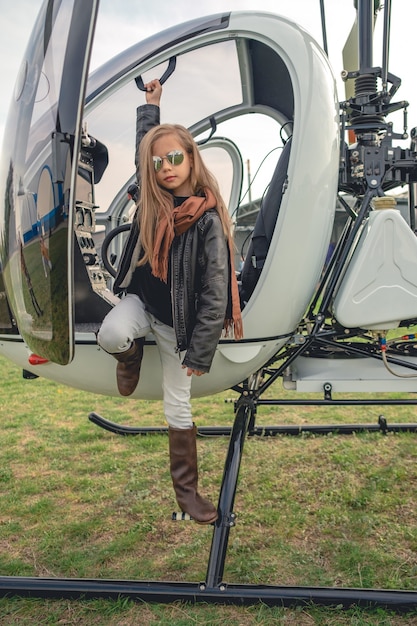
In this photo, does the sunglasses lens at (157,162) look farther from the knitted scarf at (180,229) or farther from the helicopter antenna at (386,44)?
the helicopter antenna at (386,44)

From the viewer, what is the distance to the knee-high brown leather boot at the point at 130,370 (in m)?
2.04

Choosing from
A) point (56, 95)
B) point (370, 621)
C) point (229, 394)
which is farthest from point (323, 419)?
Answer: point (56, 95)

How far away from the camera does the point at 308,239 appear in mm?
2184

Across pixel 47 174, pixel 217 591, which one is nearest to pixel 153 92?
pixel 47 174

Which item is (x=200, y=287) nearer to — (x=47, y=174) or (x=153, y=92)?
(x=47, y=174)

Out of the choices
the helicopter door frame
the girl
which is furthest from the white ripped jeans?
the helicopter door frame

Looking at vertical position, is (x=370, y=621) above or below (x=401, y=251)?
below

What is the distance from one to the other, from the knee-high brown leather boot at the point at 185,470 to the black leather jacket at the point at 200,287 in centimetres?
38

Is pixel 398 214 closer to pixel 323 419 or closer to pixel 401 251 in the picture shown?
pixel 401 251

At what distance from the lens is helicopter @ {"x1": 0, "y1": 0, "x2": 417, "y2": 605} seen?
1811 millimetres

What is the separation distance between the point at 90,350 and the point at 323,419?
2.73 metres

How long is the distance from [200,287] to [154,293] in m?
0.21

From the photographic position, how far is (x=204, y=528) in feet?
8.73

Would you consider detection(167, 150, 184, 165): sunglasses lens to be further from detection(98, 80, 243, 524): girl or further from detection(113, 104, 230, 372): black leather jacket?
detection(113, 104, 230, 372): black leather jacket
